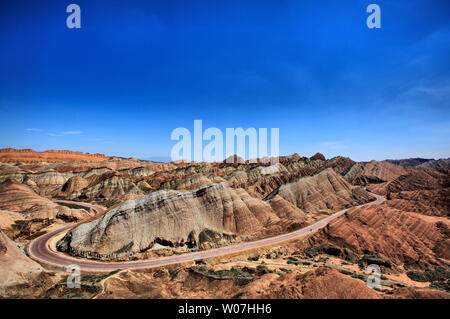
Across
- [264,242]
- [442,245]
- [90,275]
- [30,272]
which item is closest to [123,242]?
[90,275]

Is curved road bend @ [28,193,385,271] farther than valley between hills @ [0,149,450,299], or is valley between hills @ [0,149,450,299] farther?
curved road bend @ [28,193,385,271]

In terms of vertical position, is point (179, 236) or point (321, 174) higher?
point (321, 174)

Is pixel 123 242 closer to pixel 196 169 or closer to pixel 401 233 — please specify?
pixel 401 233
